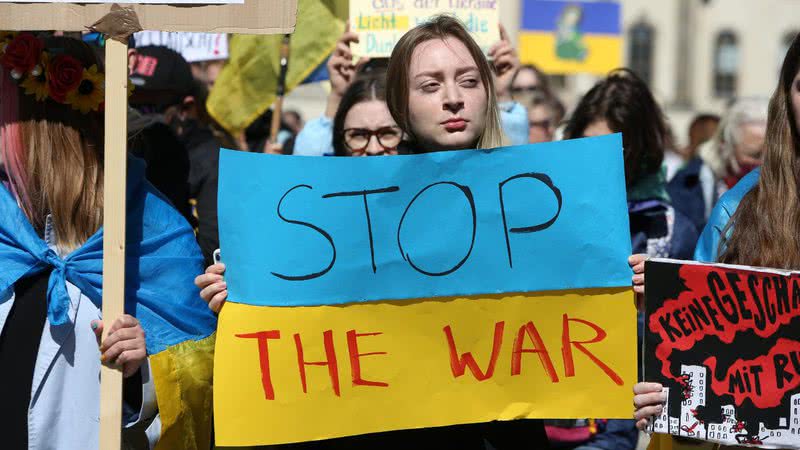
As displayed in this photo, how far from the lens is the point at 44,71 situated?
3080mm

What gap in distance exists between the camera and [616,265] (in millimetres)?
3027

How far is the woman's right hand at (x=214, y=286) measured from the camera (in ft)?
9.84

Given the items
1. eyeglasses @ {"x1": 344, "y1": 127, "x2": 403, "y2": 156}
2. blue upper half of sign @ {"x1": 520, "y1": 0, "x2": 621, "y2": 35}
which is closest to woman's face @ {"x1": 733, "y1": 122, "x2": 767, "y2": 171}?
eyeglasses @ {"x1": 344, "y1": 127, "x2": 403, "y2": 156}

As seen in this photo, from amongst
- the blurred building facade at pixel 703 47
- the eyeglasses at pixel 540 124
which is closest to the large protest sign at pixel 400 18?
the eyeglasses at pixel 540 124

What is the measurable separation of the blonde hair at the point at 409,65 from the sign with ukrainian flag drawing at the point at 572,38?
23.4 ft

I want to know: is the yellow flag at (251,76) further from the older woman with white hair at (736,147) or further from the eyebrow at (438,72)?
the eyebrow at (438,72)

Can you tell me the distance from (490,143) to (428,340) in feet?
1.77

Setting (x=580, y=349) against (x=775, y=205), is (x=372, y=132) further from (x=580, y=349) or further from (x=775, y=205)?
(x=775, y=205)

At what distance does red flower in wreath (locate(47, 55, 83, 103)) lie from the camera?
3.07 meters

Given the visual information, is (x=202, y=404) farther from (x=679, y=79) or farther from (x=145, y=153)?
(x=679, y=79)

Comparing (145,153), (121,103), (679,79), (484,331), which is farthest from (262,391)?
(679,79)

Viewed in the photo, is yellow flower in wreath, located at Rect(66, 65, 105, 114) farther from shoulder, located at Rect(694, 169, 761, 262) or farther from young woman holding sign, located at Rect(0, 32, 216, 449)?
shoulder, located at Rect(694, 169, 761, 262)

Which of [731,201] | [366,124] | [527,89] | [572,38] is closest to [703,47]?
[572,38]

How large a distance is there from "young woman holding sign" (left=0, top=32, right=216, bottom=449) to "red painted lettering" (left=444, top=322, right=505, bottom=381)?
638mm
